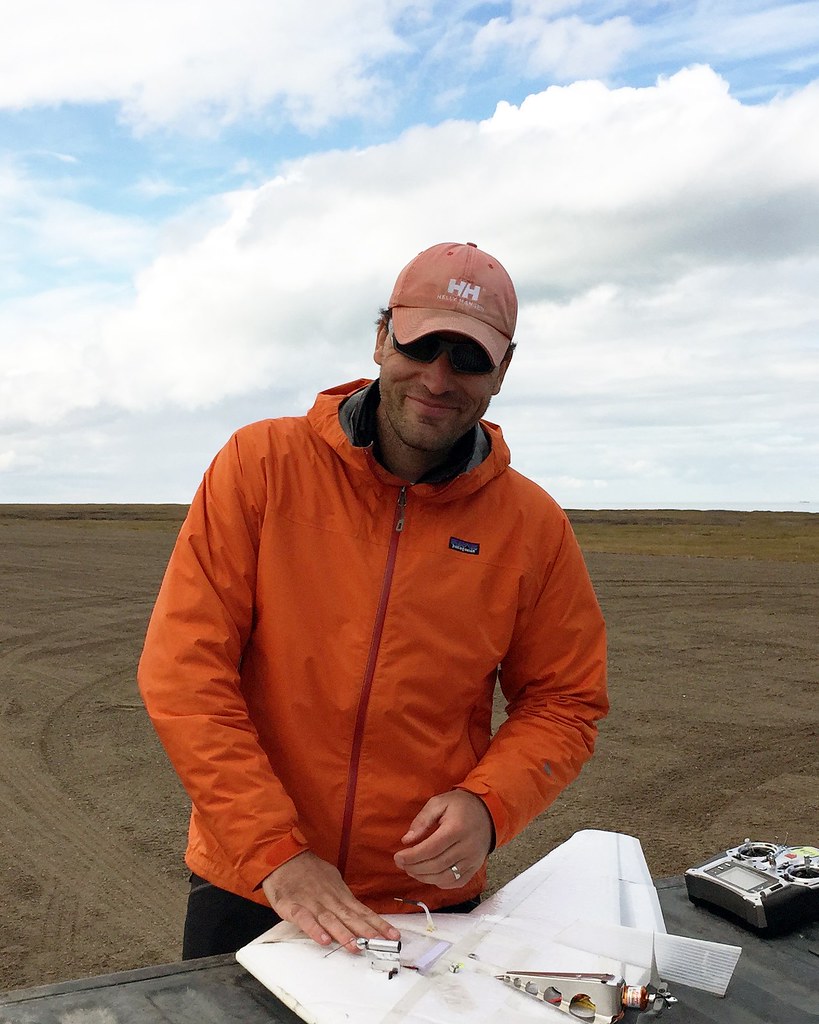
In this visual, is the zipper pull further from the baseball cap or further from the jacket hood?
the baseball cap

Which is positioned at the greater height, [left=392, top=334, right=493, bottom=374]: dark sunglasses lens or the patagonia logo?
[left=392, top=334, right=493, bottom=374]: dark sunglasses lens

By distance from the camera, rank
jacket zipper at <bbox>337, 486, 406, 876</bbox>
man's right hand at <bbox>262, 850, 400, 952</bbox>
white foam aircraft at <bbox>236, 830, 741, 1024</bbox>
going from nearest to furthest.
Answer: white foam aircraft at <bbox>236, 830, 741, 1024</bbox> → man's right hand at <bbox>262, 850, 400, 952</bbox> → jacket zipper at <bbox>337, 486, 406, 876</bbox>

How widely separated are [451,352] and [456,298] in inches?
4.7

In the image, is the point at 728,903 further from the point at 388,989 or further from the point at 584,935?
the point at 388,989

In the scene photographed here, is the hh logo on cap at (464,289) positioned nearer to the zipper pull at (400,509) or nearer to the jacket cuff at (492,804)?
the zipper pull at (400,509)

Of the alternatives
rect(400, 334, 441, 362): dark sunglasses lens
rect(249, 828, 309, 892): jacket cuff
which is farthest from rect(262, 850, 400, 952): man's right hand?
rect(400, 334, 441, 362): dark sunglasses lens

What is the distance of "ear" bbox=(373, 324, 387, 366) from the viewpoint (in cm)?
223

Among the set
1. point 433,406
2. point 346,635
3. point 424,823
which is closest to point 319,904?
point 424,823

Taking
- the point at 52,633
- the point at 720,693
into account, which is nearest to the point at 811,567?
the point at 720,693

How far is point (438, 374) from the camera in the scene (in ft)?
6.81

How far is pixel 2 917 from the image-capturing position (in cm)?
406

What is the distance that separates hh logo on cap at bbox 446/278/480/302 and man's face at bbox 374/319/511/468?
0.32 feet

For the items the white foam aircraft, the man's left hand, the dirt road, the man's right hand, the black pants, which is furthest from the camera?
the dirt road

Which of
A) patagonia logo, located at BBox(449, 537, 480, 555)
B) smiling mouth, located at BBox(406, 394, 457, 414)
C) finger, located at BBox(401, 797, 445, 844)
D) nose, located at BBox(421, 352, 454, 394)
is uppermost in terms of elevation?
nose, located at BBox(421, 352, 454, 394)
